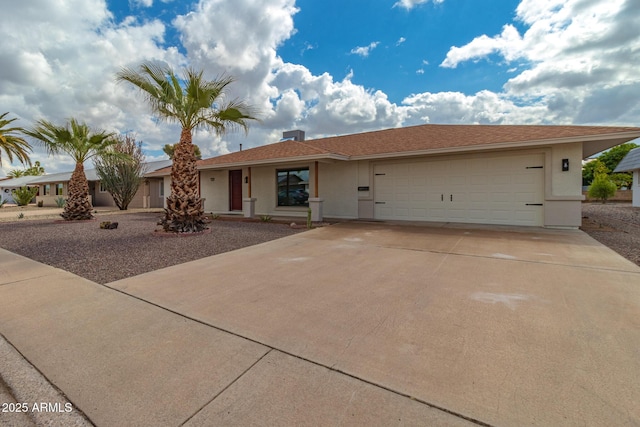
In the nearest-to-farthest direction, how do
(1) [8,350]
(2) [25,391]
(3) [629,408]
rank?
(3) [629,408]
(2) [25,391]
(1) [8,350]

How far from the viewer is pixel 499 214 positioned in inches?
395

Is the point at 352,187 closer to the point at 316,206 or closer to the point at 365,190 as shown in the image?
the point at 365,190

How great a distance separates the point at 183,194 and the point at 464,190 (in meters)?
9.67

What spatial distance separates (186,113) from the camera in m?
8.93

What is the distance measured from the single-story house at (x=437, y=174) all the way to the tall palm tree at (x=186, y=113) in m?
3.10

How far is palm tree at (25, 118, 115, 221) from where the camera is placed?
12.2 metres

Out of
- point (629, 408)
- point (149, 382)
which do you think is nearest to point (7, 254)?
point (149, 382)

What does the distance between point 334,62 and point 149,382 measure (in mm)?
16665

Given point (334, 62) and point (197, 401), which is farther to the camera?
point (334, 62)

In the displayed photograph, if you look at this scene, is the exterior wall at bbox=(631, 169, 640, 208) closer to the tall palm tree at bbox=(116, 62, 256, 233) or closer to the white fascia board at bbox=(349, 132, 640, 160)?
the white fascia board at bbox=(349, 132, 640, 160)

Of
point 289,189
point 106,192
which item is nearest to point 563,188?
point 289,189

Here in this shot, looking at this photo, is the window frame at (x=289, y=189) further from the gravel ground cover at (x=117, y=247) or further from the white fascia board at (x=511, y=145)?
the gravel ground cover at (x=117, y=247)

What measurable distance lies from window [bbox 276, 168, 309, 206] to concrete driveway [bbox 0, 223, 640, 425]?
8821 millimetres

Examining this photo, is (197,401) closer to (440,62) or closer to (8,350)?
(8,350)
